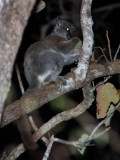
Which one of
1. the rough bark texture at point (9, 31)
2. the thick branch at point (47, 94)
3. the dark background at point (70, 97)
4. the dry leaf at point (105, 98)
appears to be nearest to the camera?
the rough bark texture at point (9, 31)

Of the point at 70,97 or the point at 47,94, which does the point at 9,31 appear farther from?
the point at 70,97

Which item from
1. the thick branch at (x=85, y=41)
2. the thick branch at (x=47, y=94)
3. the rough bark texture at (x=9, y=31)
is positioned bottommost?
the thick branch at (x=47, y=94)

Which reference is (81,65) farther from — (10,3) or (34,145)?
(10,3)

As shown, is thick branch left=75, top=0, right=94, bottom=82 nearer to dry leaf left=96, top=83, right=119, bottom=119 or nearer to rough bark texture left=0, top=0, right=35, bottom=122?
dry leaf left=96, top=83, right=119, bottom=119

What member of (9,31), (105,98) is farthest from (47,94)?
(9,31)

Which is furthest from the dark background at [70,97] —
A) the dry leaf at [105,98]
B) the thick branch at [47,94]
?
the dry leaf at [105,98]

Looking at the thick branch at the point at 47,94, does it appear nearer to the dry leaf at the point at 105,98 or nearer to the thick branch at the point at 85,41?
the thick branch at the point at 85,41
